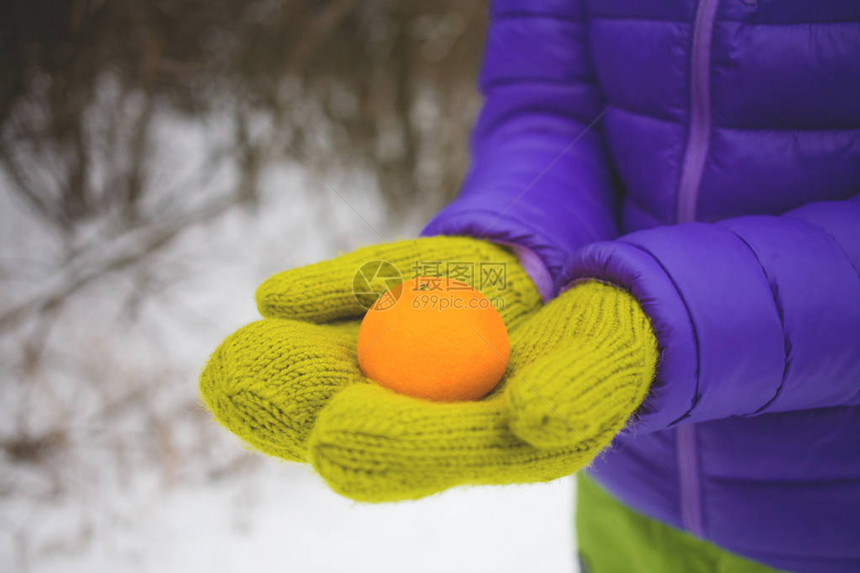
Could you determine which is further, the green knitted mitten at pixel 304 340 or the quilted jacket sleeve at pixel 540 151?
the quilted jacket sleeve at pixel 540 151

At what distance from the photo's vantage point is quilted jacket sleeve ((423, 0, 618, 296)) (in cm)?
87

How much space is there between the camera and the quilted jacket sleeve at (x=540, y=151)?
0.87m

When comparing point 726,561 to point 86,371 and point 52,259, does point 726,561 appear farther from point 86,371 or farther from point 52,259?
point 52,259

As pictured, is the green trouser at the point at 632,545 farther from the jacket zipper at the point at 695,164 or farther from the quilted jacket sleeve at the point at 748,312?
the quilted jacket sleeve at the point at 748,312

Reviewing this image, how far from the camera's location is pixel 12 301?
5.66ft

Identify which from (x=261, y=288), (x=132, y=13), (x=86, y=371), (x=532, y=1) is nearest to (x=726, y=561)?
(x=261, y=288)

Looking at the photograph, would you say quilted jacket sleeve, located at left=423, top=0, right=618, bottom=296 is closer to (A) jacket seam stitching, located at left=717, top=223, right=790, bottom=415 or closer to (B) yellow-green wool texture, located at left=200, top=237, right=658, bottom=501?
(B) yellow-green wool texture, located at left=200, top=237, right=658, bottom=501

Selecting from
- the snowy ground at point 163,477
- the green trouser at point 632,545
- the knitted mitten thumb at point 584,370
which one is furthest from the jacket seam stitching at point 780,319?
the snowy ground at point 163,477

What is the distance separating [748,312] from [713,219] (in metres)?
0.21

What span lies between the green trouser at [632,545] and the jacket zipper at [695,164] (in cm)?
6

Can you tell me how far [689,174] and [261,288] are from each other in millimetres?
559

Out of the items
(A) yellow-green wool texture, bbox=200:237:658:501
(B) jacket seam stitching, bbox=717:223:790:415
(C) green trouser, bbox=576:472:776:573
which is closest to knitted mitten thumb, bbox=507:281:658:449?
(A) yellow-green wool texture, bbox=200:237:658:501

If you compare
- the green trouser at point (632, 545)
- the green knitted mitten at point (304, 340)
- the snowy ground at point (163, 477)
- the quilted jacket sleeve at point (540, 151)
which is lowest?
the snowy ground at point (163, 477)

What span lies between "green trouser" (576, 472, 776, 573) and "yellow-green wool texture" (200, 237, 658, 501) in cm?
43
